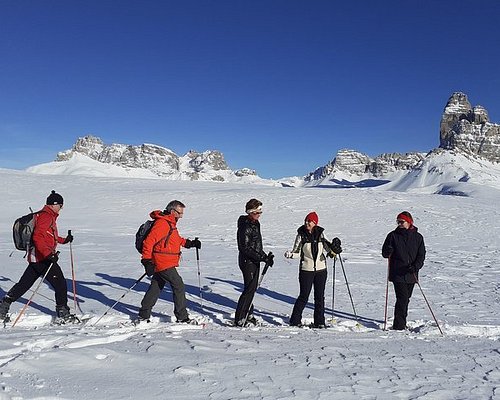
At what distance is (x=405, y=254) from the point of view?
22.7ft

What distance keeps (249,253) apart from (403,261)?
2425 millimetres

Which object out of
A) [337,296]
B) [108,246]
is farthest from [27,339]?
[108,246]

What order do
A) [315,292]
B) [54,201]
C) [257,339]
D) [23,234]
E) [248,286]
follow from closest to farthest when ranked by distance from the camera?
1. [257,339]
2. [23,234]
3. [54,201]
4. [248,286]
5. [315,292]

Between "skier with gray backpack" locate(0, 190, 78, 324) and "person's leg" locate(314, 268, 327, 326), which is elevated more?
"skier with gray backpack" locate(0, 190, 78, 324)

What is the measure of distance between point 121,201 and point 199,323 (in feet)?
78.4

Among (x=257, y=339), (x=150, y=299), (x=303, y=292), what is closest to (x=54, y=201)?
(x=150, y=299)

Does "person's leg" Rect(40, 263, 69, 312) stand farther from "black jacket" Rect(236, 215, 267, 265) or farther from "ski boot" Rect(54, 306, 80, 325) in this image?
"black jacket" Rect(236, 215, 267, 265)

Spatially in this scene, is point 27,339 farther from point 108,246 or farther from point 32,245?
point 108,246

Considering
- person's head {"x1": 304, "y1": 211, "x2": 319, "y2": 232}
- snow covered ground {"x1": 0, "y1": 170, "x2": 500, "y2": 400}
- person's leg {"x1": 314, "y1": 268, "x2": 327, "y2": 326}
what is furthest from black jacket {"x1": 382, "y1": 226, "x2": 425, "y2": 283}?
person's head {"x1": 304, "y1": 211, "x2": 319, "y2": 232}

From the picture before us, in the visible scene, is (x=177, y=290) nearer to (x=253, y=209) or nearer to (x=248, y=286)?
(x=248, y=286)

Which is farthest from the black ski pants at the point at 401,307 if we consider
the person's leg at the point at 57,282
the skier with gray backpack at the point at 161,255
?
the person's leg at the point at 57,282

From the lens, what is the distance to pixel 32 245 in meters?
6.41

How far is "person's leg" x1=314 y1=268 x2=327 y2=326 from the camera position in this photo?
22.2ft

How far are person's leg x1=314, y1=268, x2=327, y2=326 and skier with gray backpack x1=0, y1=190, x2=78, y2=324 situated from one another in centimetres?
365
